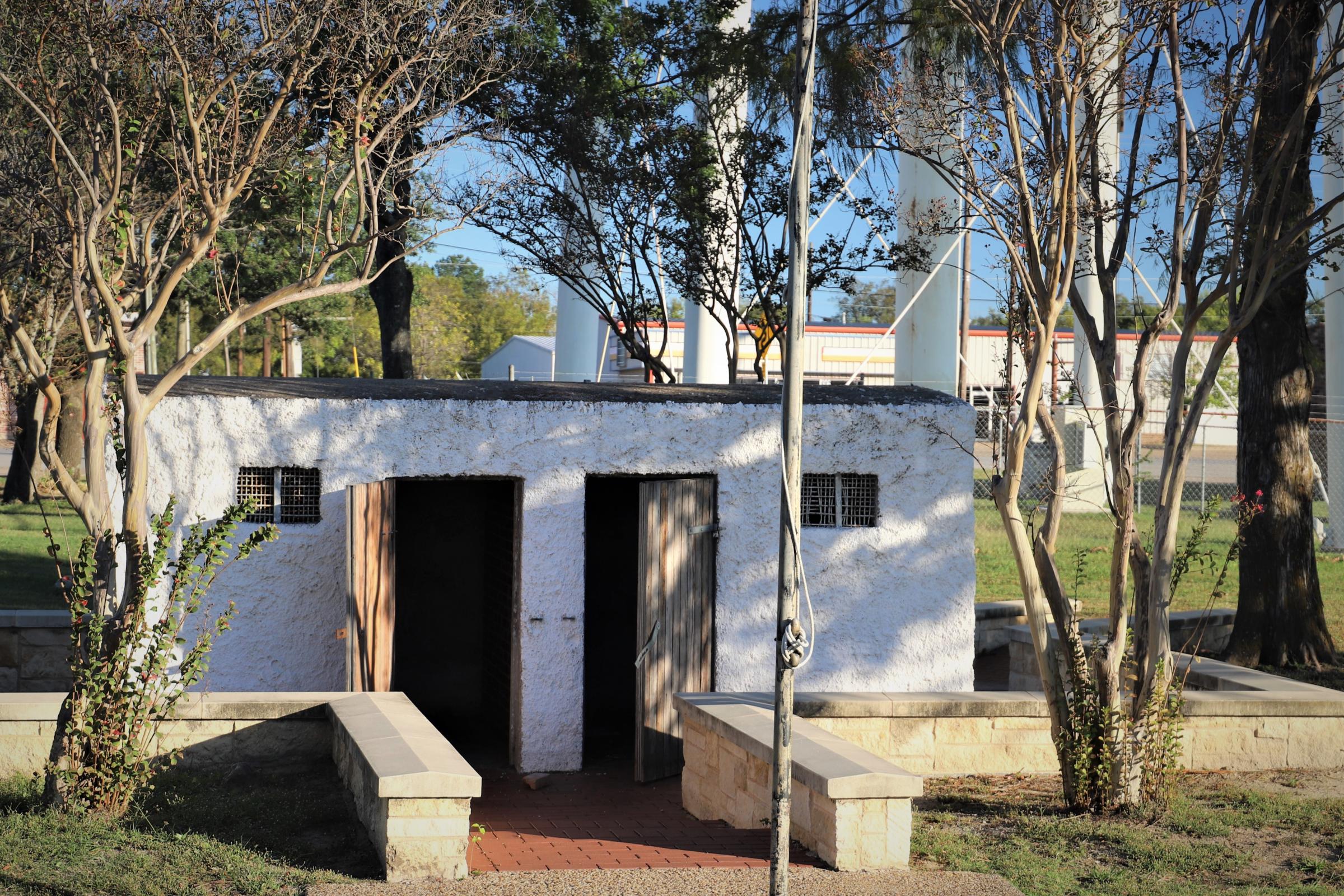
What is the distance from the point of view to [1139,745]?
7.44 m

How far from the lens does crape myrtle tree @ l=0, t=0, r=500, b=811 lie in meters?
6.64

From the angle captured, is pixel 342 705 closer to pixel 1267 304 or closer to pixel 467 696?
pixel 467 696

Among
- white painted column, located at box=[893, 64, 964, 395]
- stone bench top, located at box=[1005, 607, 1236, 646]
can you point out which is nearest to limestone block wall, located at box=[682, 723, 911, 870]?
stone bench top, located at box=[1005, 607, 1236, 646]

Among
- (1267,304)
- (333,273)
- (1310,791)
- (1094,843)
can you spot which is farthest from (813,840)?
(333,273)

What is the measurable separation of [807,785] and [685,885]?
3.01 ft

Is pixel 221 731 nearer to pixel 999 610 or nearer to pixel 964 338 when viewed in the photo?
pixel 999 610

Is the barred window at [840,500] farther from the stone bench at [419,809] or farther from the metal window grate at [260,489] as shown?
the stone bench at [419,809]

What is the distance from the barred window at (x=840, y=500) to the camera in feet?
32.0

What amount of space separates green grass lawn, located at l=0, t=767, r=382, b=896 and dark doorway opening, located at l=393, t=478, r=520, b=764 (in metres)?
4.01

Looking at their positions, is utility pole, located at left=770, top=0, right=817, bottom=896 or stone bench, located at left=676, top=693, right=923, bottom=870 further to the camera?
stone bench, located at left=676, top=693, right=923, bottom=870

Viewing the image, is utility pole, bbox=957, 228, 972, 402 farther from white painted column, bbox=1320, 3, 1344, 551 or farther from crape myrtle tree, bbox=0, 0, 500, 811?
crape myrtle tree, bbox=0, 0, 500, 811

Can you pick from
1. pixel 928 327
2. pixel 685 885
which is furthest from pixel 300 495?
pixel 928 327

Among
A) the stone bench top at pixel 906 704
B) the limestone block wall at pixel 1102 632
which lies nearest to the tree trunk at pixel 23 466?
the limestone block wall at pixel 1102 632

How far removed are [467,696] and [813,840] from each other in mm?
6064
